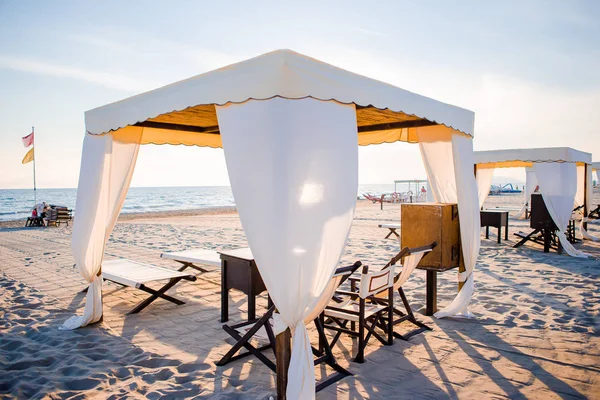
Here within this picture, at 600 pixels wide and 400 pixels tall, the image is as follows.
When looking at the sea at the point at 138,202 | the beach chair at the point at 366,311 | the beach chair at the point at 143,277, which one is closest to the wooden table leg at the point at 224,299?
the beach chair at the point at 143,277

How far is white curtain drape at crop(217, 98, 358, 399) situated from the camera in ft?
8.13

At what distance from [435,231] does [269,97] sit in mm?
2659

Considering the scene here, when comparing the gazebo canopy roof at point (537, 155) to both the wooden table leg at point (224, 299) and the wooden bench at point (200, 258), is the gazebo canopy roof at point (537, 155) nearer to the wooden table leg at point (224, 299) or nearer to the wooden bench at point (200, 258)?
the wooden bench at point (200, 258)

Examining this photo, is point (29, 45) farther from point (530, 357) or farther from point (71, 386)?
point (530, 357)

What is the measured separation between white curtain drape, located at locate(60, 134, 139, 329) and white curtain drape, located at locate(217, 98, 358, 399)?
204 centimetres

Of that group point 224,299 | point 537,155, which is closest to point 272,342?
point 224,299

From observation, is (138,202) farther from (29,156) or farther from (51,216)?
(51,216)

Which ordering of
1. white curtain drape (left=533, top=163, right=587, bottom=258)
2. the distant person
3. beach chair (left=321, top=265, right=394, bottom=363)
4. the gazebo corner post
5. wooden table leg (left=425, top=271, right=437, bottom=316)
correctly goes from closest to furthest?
the gazebo corner post
beach chair (left=321, top=265, right=394, bottom=363)
wooden table leg (left=425, top=271, right=437, bottom=316)
white curtain drape (left=533, top=163, right=587, bottom=258)
the distant person

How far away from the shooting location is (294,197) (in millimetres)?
2482

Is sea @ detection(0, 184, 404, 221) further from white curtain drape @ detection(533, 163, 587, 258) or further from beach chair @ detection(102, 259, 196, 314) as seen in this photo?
beach chair @ detection(102, 259, 196, 314)

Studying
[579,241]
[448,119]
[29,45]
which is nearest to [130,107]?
[448,119]

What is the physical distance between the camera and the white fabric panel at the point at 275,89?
2514mm

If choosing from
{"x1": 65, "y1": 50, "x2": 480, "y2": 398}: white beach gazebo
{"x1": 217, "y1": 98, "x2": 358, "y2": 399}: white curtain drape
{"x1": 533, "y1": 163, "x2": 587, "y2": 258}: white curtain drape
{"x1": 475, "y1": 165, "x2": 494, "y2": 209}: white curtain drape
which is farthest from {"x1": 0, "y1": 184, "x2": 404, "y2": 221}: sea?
{"x1": 217, "y1": 98, "x2": 358, "y2": 399}: white curtain drape

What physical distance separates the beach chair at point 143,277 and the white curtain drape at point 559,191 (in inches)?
304
